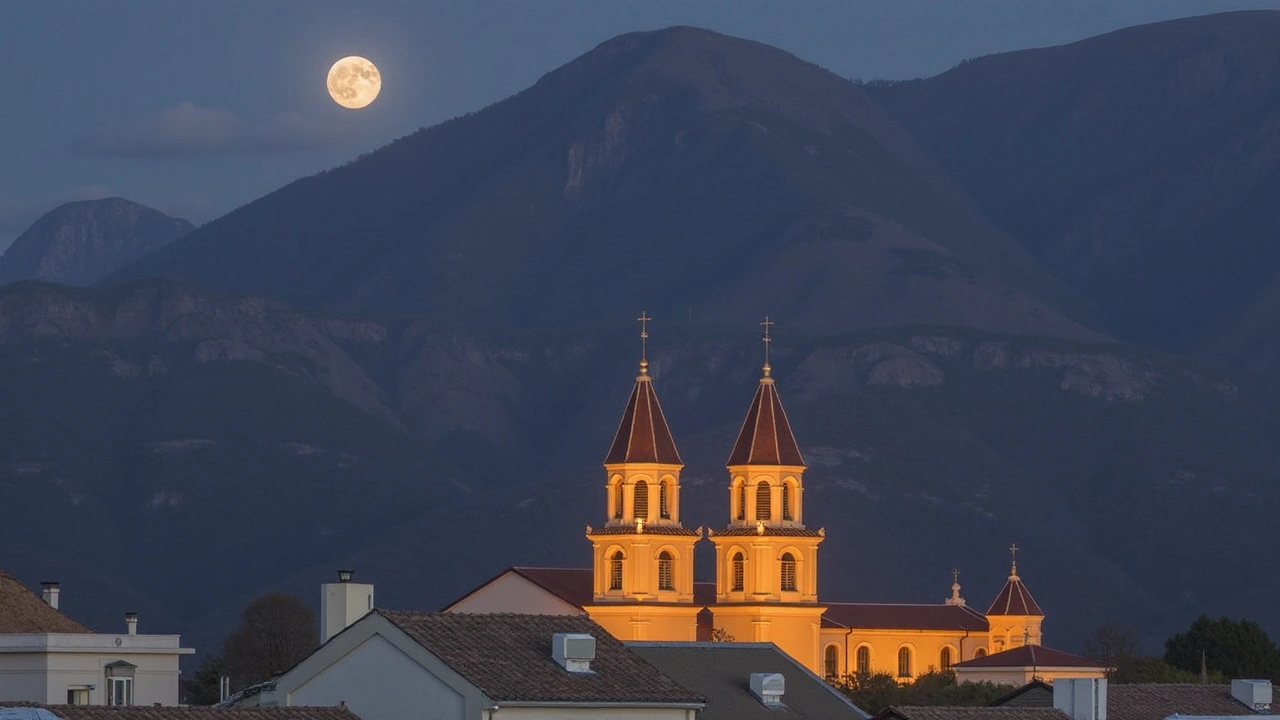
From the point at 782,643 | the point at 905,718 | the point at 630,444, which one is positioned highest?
the point at 630,444

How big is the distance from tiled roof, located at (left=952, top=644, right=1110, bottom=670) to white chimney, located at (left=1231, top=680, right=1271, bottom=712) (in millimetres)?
83442

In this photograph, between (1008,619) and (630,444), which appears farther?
(1008,619)

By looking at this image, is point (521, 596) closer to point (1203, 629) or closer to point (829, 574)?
point (1203, 629)

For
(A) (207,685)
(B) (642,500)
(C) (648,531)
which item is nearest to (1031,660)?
(C) (648,531)

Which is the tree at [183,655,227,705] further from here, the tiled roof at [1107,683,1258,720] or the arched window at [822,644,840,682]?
the tiled roof at [1107,683,1258,720]

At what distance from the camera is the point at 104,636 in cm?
5606

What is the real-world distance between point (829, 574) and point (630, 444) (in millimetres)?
78881

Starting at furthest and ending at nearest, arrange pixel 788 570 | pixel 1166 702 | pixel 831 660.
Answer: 1. pixel 831 660
2. pixel 788 570
3. pixel 1166 702

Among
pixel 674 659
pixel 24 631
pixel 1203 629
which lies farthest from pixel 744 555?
pixel 674 659

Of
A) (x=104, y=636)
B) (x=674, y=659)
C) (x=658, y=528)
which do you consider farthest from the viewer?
(x=658, y=528)

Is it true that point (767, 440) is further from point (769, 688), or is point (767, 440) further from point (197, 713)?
point (197, 713)

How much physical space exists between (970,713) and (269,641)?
299 ft

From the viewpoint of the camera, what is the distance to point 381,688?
36.1m

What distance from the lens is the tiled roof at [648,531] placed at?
397 ft
